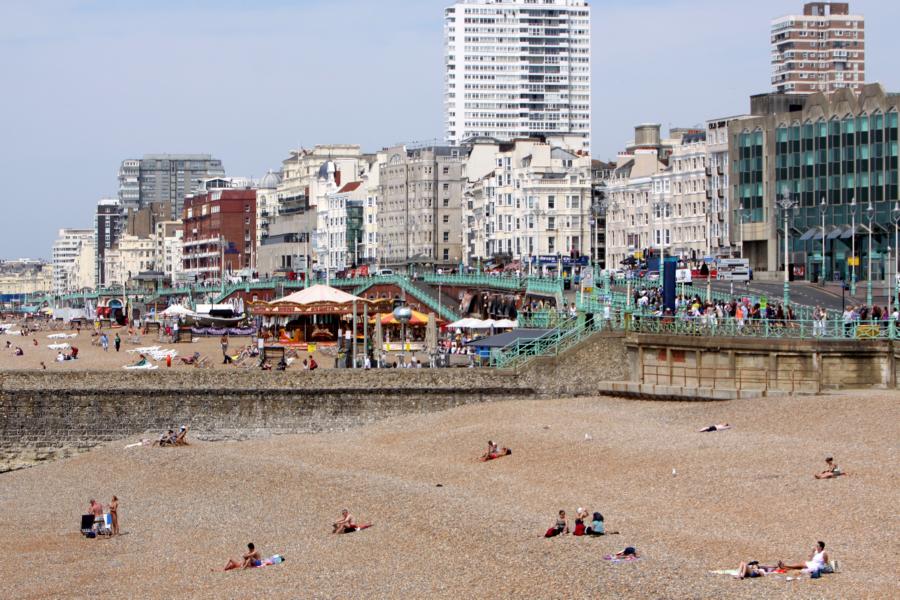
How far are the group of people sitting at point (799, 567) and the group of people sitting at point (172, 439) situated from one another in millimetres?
22795

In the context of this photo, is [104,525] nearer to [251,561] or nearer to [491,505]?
[251,561]

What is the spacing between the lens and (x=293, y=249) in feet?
578

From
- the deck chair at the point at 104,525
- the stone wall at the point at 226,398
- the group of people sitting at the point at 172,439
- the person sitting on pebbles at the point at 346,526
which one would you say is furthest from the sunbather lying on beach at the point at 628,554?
the stone wall at the point at 226,398

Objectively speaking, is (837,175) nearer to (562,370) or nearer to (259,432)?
(562,370)

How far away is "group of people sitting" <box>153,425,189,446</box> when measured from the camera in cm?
4409

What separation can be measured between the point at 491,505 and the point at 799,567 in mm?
8550

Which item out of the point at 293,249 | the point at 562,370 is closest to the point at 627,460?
the point at 562,370

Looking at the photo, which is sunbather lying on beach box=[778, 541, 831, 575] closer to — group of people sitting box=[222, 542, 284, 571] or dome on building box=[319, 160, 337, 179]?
group of people sitting box=[222, 542, 284, 571]

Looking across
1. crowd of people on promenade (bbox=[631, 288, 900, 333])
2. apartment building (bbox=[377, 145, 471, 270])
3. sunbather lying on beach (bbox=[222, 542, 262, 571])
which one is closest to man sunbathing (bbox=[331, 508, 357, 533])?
sunbather lying on beach (bbox=[222, 542, 262, 571])

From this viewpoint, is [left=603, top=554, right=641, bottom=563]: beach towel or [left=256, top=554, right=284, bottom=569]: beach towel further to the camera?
[left=256, top=554, right=284, bottom=569]: beach towel

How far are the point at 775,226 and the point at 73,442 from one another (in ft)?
200

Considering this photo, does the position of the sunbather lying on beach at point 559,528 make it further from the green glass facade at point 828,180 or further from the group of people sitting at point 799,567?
the green glass facade at point 828,180

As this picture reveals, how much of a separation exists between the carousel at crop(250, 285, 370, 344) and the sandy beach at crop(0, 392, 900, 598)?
76.4 feet

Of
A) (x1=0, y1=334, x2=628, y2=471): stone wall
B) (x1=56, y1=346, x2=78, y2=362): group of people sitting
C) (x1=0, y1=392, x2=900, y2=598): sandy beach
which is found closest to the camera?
(x1=0, y1=392, x2=900, y2=598): sandy beach
